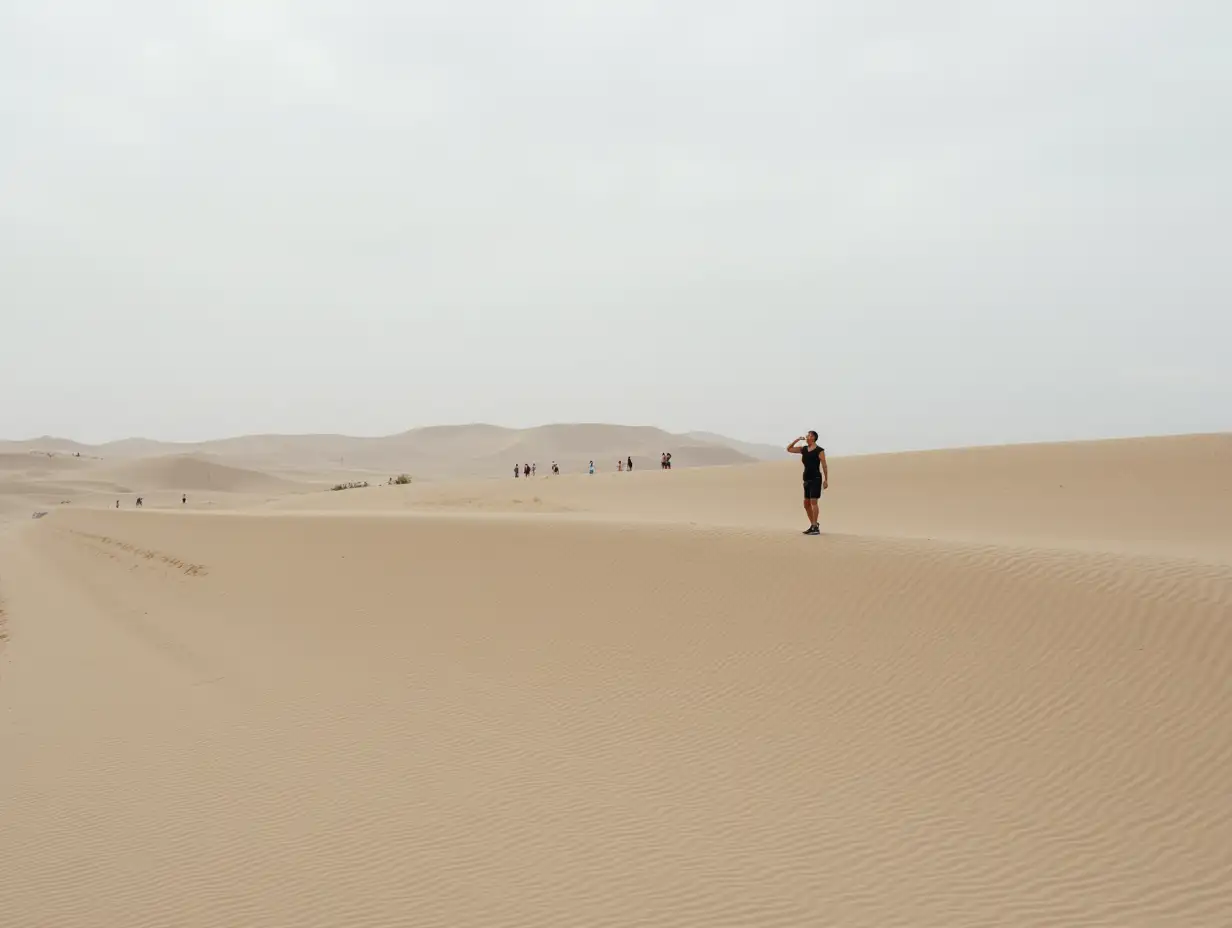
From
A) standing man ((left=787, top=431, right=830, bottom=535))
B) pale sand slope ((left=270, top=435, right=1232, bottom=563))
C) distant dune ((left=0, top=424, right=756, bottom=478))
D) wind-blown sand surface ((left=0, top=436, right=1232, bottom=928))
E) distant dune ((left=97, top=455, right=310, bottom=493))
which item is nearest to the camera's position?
wind-blown sand surface ((left=0, top=436, right=1232, bottom=928))

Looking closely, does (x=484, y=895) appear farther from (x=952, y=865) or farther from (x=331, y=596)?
(x=331, y=596)

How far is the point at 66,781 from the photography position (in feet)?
22.9

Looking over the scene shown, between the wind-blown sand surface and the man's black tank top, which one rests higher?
the man's black tank top

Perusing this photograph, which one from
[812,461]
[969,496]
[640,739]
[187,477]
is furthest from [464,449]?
[640,739]

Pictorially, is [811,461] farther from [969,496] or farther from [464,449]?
[464,449]

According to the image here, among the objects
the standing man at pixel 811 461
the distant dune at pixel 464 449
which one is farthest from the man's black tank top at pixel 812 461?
the distant dune at pixel 464 449

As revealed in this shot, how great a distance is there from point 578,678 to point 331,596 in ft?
18.5

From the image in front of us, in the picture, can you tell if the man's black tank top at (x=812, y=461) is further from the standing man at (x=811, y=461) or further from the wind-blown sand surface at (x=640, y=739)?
the wind-blown sand surface at (x=640, y=739)

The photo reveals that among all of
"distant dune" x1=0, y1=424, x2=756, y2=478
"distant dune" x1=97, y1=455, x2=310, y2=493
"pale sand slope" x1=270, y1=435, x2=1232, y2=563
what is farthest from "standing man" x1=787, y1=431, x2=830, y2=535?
"distant dune" x1=0, y1=424, x2=756, y2=478

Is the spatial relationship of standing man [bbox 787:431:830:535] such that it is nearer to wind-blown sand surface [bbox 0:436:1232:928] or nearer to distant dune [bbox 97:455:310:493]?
wind-blown sand surface [bbox 0:436:1232:928]

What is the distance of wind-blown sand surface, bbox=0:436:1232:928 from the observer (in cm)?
478

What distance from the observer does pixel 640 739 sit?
23.1 ft

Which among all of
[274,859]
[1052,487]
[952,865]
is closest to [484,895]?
[274,859]

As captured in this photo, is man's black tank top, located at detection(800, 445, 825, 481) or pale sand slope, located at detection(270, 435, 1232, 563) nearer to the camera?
man's black tank top, located at detection(800, 445, 825, 481)
